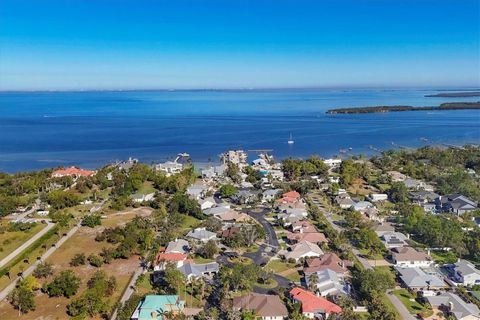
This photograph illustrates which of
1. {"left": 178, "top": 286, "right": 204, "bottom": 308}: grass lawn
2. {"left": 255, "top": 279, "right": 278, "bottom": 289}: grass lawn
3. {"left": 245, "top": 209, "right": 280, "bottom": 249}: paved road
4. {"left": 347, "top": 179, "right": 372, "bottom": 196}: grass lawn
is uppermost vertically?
{"left": 178, "top": 286, "right": 204, "bottom": 308}: grass lawn

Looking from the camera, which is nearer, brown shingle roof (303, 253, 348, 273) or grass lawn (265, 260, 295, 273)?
brown shingle roof (303, 253, 348, 273)

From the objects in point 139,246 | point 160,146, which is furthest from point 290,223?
point 160,146

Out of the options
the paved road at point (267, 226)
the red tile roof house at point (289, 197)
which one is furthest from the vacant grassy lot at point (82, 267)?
the red tile roof house at point (289, 197)

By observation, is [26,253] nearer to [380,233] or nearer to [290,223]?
[290,223]

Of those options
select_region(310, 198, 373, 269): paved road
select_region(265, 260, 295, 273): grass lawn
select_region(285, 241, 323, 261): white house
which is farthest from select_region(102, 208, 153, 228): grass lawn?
select_region(310, 198, 373, 269): paved road

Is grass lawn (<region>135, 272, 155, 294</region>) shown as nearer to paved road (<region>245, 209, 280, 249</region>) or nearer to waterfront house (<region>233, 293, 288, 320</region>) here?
waterfront house (<region>233, 293, 288, 320</region>)
